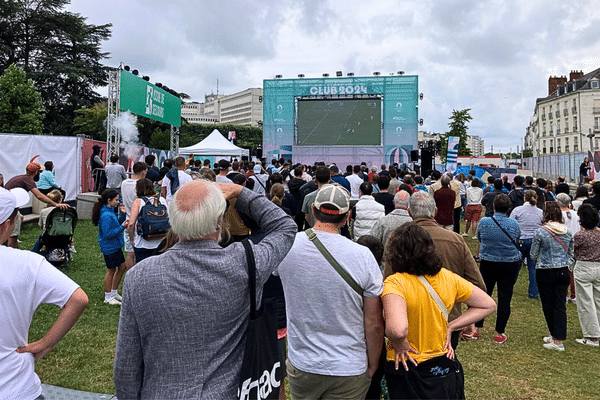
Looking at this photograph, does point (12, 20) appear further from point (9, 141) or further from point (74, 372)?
point (74, 372)

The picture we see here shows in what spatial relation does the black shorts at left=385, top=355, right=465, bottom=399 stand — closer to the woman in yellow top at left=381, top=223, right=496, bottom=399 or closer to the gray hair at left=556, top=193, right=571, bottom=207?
the woman in yellow top at left=381, top=223, right=496, bottom=399

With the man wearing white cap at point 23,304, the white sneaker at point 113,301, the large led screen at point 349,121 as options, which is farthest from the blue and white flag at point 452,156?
the man wearing white cap at point 23,304

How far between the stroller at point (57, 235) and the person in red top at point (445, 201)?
6396 millimetres

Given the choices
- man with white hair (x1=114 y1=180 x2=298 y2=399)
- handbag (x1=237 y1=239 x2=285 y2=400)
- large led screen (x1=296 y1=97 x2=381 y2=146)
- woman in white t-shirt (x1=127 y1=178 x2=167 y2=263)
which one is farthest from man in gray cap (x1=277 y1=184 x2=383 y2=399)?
large led screen (x1=296 y1=97 x2=381 y2=146)

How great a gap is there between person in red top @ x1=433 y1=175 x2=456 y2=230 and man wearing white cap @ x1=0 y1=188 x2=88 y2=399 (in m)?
A: 6.86

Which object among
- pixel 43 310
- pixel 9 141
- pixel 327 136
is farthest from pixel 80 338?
pixel 327 136

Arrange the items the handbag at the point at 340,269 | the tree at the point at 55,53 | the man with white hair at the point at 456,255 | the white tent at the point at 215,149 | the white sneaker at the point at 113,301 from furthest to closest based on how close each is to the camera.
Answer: the tree at the point at 55,53 < the white tent at the point at 215,149 < the white sneaker at the point at 113,301 < the man with white hair at the point at 456,255 < the handbag at the point at 340,269

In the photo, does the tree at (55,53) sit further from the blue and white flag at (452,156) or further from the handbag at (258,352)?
the handbag at (258,352)

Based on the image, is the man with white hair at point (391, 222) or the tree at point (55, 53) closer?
the man with white hair at point (391, 222)

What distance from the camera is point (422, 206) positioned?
11.3 feet

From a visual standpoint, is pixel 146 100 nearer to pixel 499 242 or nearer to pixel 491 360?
pixel 499 242

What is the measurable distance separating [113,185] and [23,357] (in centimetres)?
964

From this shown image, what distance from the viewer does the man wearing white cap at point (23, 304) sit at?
163 centimetres

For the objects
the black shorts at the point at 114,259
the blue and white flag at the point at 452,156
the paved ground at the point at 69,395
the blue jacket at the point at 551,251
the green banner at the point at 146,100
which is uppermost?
the green banner at the point at 146,100
